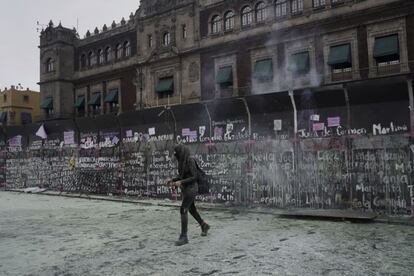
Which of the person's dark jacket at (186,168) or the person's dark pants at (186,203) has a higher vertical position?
the person's dark jacket at (186,168)

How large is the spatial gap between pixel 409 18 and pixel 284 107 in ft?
38.4

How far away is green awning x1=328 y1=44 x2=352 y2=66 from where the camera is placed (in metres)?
22.9

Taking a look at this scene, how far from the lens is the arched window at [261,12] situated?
26297mm

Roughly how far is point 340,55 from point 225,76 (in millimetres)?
7509

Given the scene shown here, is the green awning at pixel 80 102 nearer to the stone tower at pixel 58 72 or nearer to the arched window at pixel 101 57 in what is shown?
the stone tower at pixel 58 72

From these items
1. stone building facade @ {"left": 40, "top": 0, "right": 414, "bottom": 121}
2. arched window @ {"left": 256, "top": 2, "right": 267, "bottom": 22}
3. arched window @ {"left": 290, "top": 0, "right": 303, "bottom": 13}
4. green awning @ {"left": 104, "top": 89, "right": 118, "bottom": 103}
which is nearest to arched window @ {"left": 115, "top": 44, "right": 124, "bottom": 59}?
stone building facade @ {"left": 40, "top": 0, "right": 414, "bottom": 121}

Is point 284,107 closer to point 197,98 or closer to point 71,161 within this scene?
point 71,161

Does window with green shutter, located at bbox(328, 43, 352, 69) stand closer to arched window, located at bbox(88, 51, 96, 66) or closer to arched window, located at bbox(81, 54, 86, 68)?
arched window, located at bbox(88, 51, 96, 66)

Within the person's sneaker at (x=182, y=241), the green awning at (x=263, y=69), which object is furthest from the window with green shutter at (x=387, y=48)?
the person's sneaker at (x=182, y=241)

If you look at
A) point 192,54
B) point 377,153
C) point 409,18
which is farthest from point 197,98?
point 377,153

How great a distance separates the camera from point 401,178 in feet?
35.7

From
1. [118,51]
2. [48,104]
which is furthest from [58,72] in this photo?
[118,51]

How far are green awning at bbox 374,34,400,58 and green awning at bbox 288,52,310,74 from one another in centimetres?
379

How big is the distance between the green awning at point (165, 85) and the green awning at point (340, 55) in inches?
472
